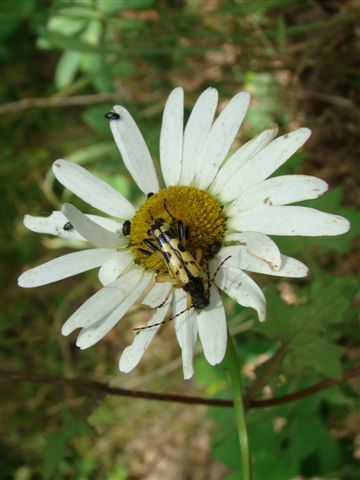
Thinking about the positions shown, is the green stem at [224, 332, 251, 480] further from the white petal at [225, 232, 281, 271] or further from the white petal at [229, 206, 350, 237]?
the white petal at [229, 206, 350, 237]

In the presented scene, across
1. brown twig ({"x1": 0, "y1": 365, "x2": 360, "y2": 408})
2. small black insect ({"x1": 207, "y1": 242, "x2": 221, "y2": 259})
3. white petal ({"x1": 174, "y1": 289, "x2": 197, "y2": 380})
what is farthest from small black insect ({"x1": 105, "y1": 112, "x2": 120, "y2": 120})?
brown twig ({"x1": 0, "y1": 365, "x2": 360, "y2": 408})

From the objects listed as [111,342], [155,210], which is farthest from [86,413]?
[111,342]

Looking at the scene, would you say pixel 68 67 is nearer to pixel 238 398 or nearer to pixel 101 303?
pixel 101 303

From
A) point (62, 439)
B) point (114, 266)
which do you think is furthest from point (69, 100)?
point (62, 439)

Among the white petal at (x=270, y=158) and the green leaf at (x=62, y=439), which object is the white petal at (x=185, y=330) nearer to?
the white petal at (x=270, y=158)

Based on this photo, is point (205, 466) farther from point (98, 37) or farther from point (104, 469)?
point (98, 37)
